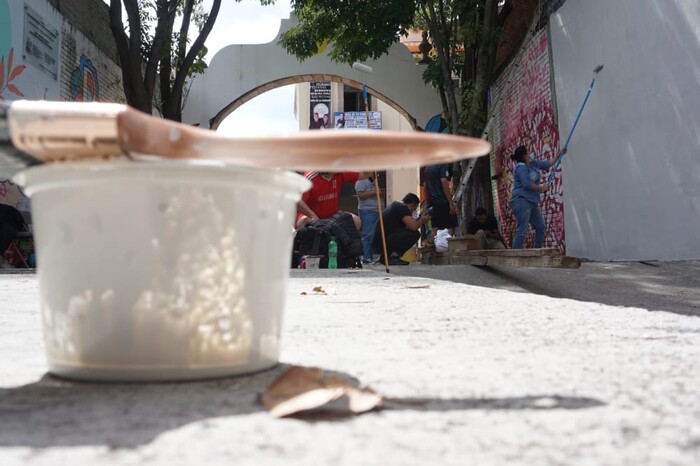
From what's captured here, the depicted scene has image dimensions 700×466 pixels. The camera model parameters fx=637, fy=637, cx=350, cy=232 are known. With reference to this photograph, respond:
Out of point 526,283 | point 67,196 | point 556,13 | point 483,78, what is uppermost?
point 556,13

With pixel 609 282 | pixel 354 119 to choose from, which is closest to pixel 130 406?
pixel 609 282

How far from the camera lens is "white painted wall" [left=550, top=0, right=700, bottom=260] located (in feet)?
16.9

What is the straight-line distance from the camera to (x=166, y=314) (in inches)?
41.5

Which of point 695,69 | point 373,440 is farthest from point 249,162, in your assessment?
point 695,69

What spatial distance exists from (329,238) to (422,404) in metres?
4.54

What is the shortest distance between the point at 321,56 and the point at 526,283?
10.4 m

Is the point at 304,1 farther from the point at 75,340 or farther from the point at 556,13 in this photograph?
the point at 75,340

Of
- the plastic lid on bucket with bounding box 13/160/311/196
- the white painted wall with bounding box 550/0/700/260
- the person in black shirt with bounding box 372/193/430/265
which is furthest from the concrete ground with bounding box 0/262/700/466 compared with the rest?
the person in black shirt with bounding box 372/193/430/265

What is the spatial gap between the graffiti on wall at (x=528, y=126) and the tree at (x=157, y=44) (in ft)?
13.9

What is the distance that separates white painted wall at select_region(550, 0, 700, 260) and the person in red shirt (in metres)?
2.66

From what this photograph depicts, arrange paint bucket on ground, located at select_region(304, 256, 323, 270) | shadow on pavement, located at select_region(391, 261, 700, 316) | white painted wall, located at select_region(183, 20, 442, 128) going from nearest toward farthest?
shadow on pavement, located at select_region(391, 261, 700, 316) → paint bucket on ground, located at select_region(304, 256, 323, 270) → white painted wall, located at select_region(183, 20, 442, 128)

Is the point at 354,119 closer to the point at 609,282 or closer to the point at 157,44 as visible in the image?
the point at 157,44

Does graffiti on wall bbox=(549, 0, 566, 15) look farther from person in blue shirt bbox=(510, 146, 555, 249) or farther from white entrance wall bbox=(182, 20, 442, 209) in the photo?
white entrance wall bbox=(182, 20, 442, 209)

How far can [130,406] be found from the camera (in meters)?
0.94
